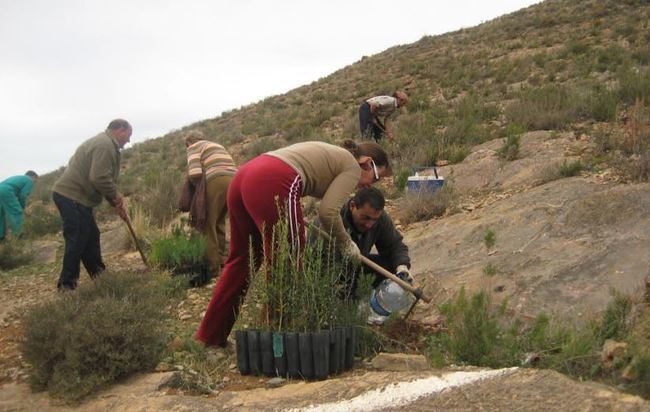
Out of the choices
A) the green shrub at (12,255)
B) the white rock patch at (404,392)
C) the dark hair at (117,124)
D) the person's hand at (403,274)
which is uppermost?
the dark hair at (117,124)

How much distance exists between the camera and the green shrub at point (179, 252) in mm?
6613

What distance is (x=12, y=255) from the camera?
8945 millimetres

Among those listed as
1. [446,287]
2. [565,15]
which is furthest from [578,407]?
[565,15]

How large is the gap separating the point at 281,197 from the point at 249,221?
15.1 inches

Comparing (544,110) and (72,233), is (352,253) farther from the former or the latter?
(544,110)

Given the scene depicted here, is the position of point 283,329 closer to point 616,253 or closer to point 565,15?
point 616,253

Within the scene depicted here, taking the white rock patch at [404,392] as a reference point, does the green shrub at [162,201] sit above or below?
above

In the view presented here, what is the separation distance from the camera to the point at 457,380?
2.85 m

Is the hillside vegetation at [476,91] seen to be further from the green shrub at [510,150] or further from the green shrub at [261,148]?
the green shrub at [510,150]

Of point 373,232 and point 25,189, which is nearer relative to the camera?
point 373,232

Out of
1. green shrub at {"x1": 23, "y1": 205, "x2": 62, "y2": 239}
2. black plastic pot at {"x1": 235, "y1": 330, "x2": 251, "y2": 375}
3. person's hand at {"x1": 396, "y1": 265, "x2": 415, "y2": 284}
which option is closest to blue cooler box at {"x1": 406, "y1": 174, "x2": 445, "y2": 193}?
person's hand at {"x1": 396, "y1": 265, "x2": 415, "y2": 284}

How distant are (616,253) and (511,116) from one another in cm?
604

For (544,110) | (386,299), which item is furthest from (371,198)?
(544,110)

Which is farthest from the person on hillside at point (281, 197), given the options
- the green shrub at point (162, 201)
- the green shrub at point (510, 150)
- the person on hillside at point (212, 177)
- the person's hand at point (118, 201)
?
the green shrub at point (162, 201)
